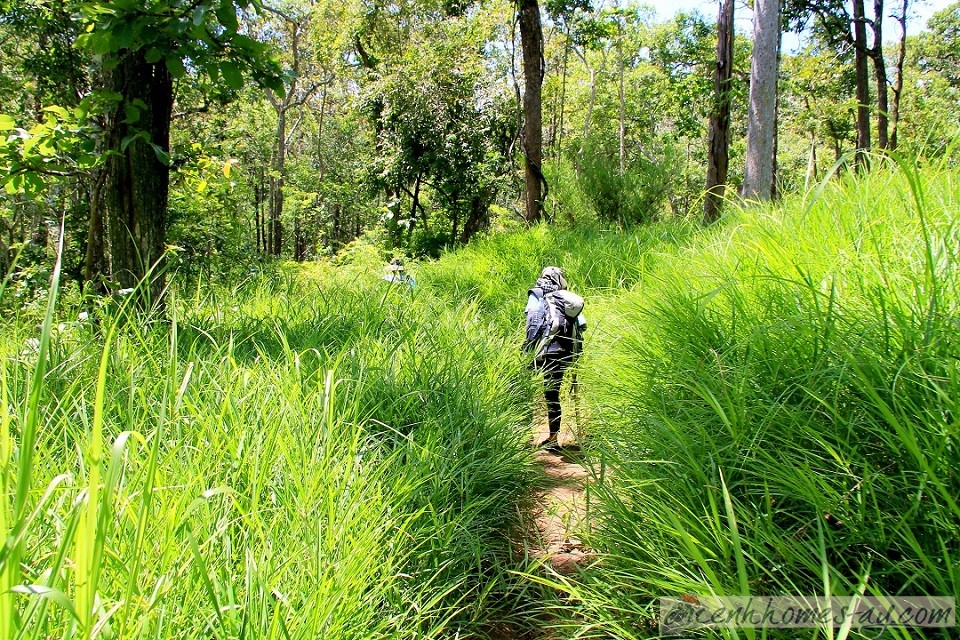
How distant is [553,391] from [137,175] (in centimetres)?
306

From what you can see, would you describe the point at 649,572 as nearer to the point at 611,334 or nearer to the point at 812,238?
the point at 812,238

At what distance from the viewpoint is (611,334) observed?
3850mm

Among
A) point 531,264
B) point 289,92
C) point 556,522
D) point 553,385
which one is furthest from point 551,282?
point 289,92

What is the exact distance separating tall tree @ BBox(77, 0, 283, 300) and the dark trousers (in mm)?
2668

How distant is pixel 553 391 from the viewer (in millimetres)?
4219

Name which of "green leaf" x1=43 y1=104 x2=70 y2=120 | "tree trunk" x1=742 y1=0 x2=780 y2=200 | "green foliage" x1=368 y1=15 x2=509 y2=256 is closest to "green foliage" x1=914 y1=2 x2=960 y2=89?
"green foliage" x1=368 y1=15 x2=509 y2=256

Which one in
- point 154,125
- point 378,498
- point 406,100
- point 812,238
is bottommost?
point 378,498

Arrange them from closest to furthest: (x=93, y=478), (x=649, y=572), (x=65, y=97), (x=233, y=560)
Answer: (x=93, y=478), (x=233, y=560), (x=649, y=572), (x=65, y=97)

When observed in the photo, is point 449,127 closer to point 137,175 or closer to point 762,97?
point 762,97

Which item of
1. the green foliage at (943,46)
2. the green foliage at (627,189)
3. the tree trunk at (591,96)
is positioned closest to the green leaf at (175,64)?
the green foliage at (627,189)

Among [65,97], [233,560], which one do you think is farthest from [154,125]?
[65,97]

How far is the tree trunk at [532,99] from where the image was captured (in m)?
8.62

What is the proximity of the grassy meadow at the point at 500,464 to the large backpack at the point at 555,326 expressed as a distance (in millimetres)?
856

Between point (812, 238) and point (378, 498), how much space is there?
234 cm
